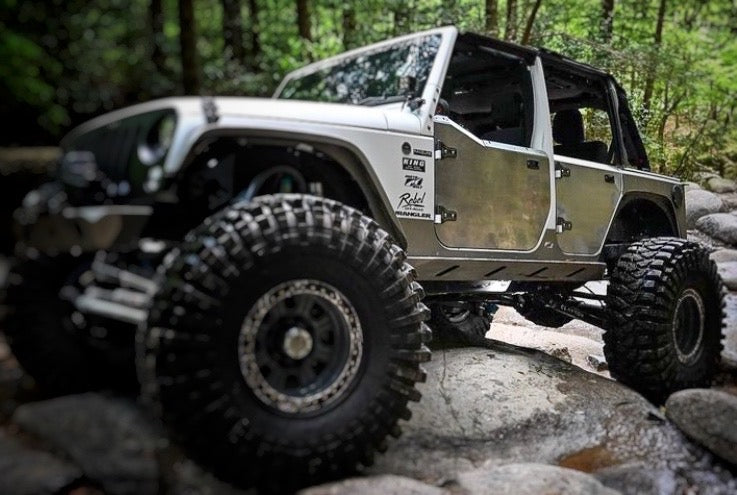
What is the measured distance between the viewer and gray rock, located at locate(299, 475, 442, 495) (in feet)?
4.50

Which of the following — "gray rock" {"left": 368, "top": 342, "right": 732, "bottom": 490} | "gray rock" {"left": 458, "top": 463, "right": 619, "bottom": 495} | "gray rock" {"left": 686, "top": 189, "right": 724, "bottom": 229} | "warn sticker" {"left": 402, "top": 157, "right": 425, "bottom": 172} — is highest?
"warn sticker" {"left": 402, "top": 157, "right": 425, "bottom": 172}

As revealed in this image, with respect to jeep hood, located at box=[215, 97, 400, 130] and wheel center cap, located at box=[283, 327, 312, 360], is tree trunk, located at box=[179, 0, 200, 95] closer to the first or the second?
jeep hood, located at box=[215, 97, 400, 130]

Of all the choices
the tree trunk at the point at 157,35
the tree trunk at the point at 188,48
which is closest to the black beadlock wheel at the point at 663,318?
the tree trunk at the point at 188,48

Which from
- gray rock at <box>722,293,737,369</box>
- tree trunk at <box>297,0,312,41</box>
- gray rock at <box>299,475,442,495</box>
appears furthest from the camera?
gray rock at <box>722,293,737,369</box>

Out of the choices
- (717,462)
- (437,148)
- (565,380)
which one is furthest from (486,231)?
(717,462)

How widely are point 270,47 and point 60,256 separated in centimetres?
156

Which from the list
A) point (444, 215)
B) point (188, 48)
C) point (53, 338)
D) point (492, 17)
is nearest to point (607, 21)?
point (492, 17)

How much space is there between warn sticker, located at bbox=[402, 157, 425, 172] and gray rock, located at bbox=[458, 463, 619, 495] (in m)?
1.08

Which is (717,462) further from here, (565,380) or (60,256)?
(60,256)

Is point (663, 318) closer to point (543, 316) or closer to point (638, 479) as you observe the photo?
point (543, 316)

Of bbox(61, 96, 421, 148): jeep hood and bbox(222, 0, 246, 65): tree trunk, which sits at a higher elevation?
bbox(222, 0, 246, 65): tree trunk

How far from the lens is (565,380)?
2701 millimetres

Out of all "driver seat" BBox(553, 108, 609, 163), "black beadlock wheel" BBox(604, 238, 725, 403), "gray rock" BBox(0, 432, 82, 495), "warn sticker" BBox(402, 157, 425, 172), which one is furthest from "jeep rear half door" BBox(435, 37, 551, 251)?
"gray rock" BBox(0, 432, 82, 495)

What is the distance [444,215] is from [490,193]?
32 centimetres
